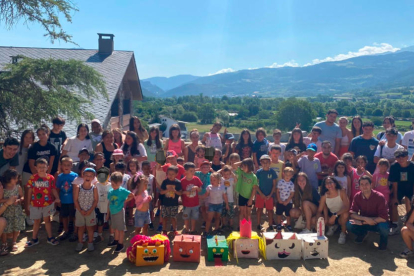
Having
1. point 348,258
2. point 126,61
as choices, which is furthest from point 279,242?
point 126,61

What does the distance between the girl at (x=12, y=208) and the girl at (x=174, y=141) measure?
10.2ft

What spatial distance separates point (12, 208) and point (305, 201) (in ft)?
17.0

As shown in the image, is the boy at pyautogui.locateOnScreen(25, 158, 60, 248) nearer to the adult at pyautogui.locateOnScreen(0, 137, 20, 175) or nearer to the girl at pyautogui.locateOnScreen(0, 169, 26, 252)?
the girl at pyautogui.locateOnScreen(0, 169, 26, 252)

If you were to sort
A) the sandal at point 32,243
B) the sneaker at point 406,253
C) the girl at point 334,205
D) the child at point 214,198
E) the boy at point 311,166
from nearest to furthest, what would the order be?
the sneaker at point 406,253 < the sandal at point 32,243 < the girl at point 334,205 < the child at point 214,198 < the boy at point 311,166

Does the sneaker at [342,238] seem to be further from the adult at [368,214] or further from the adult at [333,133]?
the adult at [333,133]

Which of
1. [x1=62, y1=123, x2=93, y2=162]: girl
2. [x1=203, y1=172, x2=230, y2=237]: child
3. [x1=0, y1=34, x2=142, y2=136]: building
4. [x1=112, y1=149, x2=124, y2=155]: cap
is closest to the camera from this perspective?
[x1=203, y1=172, x2=230, y2=237]: child

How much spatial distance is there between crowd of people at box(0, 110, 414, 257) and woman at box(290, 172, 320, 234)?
0.02 metres

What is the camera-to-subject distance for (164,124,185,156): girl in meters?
7.51

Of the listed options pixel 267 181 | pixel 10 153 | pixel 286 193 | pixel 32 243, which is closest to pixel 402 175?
pixel 286 193

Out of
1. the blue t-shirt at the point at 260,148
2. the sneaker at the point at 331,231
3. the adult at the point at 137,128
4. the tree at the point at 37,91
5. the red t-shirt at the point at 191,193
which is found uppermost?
the tree at the point at 37,91

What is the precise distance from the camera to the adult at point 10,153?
573 cm

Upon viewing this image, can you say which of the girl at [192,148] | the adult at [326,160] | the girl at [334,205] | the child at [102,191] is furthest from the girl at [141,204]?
the adult at [326,160]

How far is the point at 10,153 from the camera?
19.0 feet

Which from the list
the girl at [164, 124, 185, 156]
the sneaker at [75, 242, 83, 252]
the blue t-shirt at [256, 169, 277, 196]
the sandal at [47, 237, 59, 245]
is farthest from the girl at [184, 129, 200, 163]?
the sandal at [47, 237, 59, 245]
